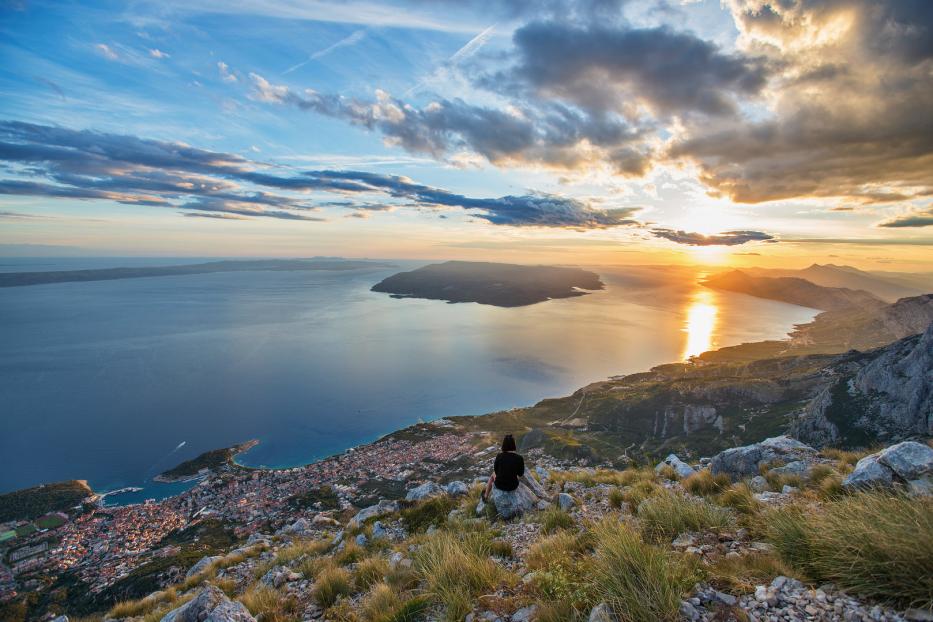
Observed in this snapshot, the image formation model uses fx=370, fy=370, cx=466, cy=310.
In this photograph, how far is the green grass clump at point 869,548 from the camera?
4.07m

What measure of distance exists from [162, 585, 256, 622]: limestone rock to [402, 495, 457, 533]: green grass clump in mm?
6898

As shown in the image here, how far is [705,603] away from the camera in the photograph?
4629 mm

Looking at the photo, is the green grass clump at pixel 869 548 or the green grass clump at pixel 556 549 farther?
the green grass clump at pixel 556 549

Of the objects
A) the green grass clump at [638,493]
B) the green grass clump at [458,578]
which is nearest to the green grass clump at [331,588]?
the green grass clump at [458,578]

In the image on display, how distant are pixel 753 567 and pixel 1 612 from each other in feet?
181

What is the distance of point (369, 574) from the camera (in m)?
8.48

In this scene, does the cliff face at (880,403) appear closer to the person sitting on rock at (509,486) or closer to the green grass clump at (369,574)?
the person sitting on rock at (509,486)

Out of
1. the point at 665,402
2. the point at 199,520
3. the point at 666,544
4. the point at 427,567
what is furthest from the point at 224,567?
the point at 665,402

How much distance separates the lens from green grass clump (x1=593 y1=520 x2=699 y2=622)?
→ 4.45 meters

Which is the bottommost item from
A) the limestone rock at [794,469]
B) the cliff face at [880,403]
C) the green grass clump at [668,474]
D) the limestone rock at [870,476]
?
the cliff face at [880,403]

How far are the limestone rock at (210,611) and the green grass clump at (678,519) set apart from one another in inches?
309

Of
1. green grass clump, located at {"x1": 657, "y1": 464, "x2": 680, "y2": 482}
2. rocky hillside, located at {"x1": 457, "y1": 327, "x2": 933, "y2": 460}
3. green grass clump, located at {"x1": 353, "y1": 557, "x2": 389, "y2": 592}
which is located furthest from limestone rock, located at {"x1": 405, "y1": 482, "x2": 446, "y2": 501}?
rocky hillside, located at {"x1": 457, "y1": 327, "x2": 933, "y2": 460}

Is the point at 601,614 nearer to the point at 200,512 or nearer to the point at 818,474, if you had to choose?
the point at 818,474

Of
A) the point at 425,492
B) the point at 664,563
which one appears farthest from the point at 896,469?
the point at 425,492
